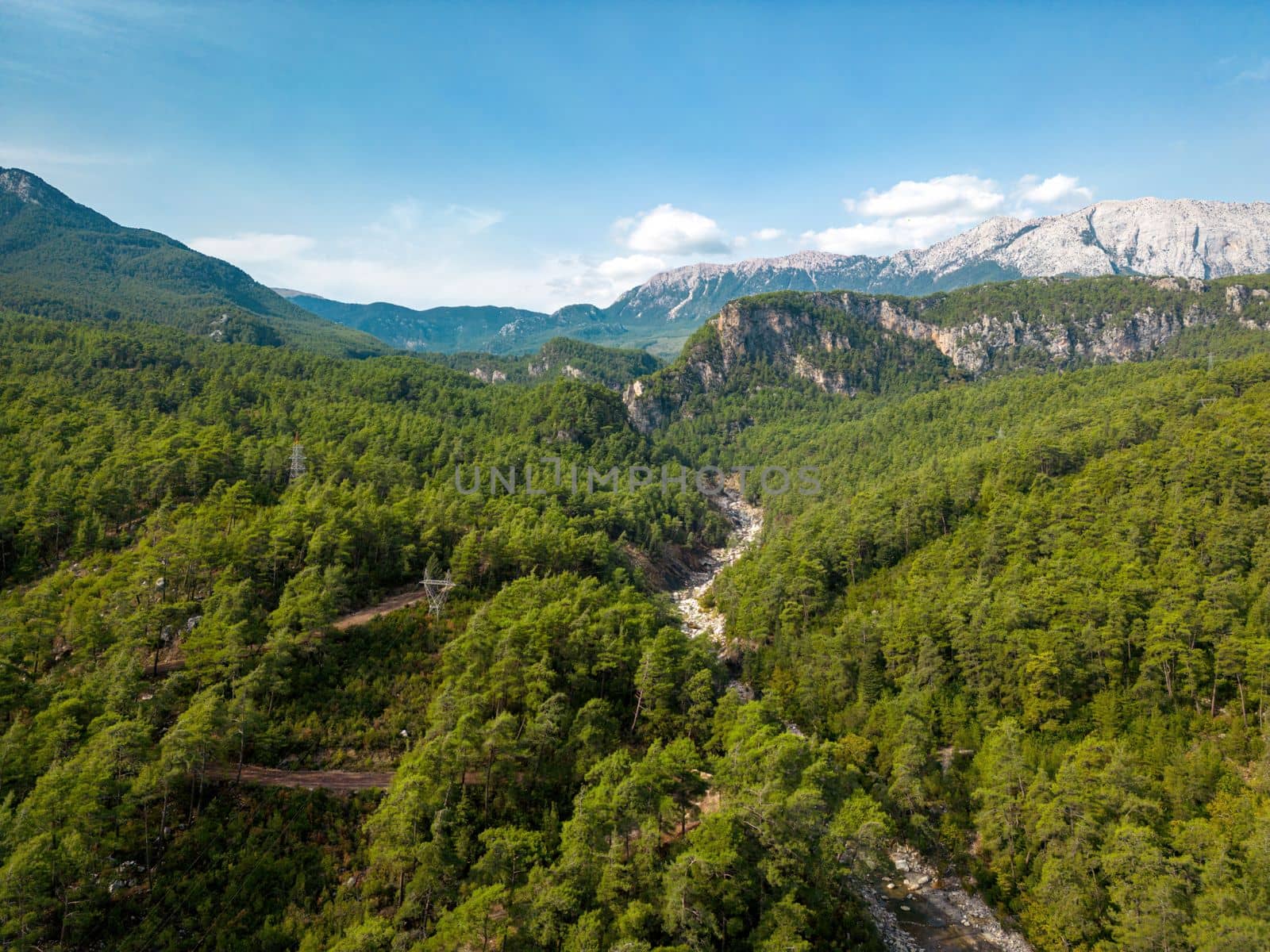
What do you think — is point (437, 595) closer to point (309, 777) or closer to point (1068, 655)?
point (309, 777)

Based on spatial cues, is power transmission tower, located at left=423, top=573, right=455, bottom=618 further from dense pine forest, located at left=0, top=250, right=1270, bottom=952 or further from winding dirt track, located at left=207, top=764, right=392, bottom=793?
winding dirt track, located at left=207, top=764, right=392, bottom=793

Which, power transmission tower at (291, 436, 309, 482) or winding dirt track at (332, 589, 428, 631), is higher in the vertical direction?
power transmission tower at (291, 436, 309, 482)

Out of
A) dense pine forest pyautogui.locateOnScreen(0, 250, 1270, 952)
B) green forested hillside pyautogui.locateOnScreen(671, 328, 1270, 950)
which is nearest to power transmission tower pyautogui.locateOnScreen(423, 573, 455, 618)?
dense pine forest pyautogui.locateOnScreen(0, 250, 1270, 952)

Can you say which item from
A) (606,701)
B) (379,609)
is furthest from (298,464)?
(606,701)

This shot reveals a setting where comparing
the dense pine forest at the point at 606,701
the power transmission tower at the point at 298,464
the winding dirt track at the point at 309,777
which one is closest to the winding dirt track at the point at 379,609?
the dense pine forest at the point at 606,701

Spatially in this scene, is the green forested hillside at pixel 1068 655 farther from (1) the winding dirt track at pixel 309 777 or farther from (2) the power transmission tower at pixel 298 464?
(2) the power transmission tower at pixel 298 464
